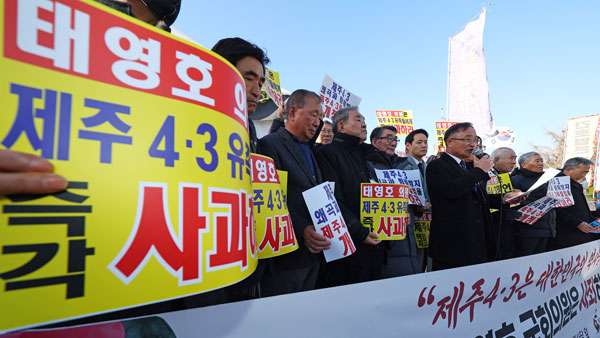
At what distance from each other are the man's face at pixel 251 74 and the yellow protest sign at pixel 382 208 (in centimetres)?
98

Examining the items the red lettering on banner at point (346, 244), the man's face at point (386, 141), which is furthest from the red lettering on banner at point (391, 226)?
the man's face at point (386, 141)

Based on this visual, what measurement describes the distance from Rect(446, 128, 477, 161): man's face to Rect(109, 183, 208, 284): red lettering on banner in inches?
113

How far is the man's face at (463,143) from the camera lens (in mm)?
2967

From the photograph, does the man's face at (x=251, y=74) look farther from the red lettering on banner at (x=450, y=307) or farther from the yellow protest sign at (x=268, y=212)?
the red lettering on banner at (x=450, y=307)

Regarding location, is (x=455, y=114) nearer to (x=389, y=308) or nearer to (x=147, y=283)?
(x=389, y=308)

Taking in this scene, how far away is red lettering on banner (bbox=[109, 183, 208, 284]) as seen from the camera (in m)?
0.54

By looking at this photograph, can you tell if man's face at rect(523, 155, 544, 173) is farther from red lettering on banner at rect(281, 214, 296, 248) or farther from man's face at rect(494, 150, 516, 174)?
red lettering on banner at rect(281, 214, 296, 248)

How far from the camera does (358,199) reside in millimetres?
2492

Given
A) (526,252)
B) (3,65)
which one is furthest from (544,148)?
(3,65)

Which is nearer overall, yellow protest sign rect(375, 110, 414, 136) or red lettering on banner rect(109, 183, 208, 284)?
red lettering on banner rect(109, 183, 208, 284)

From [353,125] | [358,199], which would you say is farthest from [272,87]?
[358,199]

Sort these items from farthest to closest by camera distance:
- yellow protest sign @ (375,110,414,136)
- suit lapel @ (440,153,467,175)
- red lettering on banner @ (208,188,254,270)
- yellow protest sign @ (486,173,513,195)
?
yellow protest sign @ (375,110,414,136), yellow protest sign @ (486,173,513,195), suit lapel @ (440,153,467,175), red lettering on banner @ (208,188,254,270)

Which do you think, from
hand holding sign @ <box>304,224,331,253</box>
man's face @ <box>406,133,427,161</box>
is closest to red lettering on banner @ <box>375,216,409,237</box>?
hand holding sign @ <box>304,224,331,253</box>

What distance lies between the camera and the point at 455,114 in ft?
33.4
